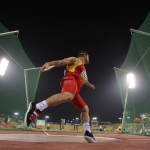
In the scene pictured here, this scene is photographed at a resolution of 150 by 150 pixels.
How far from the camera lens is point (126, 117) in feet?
39.6

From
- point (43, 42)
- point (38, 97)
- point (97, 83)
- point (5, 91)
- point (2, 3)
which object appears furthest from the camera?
point (38, 97)

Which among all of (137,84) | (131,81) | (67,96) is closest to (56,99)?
(67,96)

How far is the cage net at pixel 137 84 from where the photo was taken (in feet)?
26.9

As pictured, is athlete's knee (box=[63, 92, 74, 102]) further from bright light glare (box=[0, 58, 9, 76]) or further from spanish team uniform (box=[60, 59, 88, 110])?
bright light glare (box=[0, 58, 9, 76])

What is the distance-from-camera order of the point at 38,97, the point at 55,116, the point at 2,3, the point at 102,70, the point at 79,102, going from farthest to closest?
the point at 55,116 → the point at 38,97 → the point at 102,70 → the point at 2,3 → the point at 79,102

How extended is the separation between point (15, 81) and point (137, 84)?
23.1 ft

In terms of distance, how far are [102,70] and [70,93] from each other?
37.5 m

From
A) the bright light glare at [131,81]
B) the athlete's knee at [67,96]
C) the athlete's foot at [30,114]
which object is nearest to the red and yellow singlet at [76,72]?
the athlete's knee at [67,96]

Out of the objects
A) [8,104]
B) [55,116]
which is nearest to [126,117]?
[8,104]

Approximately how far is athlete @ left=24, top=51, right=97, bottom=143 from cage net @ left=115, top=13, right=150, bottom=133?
4555mm

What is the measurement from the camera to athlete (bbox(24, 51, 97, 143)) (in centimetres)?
287

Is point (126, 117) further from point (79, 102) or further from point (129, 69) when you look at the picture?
point (79, 102)

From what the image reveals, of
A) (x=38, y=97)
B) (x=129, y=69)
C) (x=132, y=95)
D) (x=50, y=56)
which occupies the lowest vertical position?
(x=132, y=95)

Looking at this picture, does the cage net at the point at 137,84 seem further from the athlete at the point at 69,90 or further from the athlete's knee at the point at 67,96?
the athlete's knee at the point at 67,96
